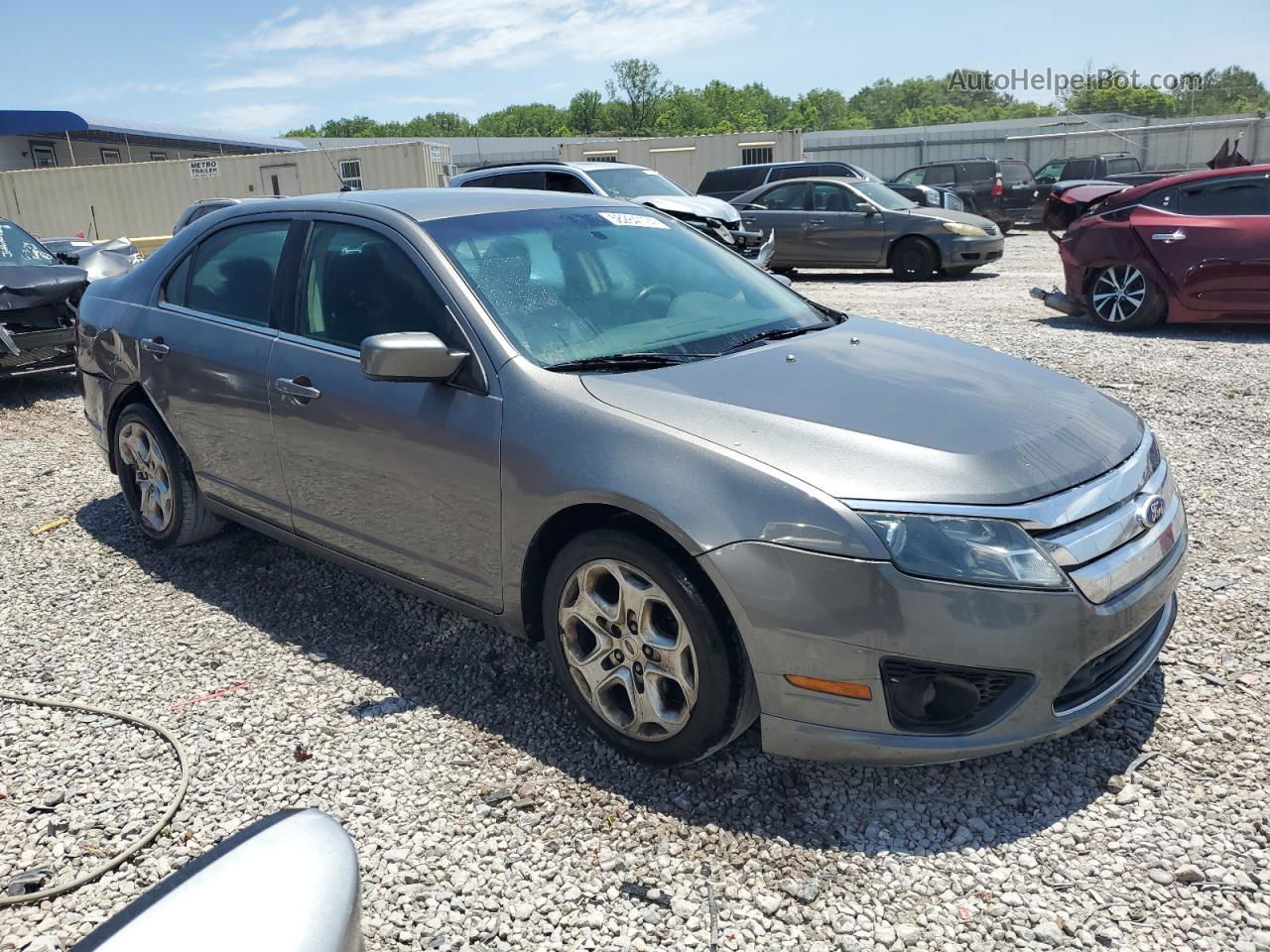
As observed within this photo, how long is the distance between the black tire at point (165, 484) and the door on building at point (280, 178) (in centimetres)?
2379

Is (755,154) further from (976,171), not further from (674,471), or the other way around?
(674,471)

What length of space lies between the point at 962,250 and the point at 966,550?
1304 centimetres

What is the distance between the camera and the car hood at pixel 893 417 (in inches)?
101

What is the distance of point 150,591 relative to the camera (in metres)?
4.44

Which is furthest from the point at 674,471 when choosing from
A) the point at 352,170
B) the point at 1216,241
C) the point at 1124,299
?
the point at 352,170

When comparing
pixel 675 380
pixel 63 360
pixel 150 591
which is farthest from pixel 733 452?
pixel 63 360

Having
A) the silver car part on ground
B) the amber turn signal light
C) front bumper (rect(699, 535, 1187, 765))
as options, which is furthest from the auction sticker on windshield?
the silver car part on ground

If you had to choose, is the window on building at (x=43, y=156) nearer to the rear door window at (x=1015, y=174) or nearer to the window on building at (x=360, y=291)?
the rear door window at (x=1015, y=174)

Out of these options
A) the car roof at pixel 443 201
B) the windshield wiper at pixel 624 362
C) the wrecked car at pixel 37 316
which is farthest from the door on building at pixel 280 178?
the windshield wiper at pixel 624 362

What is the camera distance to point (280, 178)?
2692 centimetres

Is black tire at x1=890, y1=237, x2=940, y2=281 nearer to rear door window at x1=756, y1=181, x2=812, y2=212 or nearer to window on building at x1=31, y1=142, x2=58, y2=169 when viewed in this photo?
rear door window at x1=756, y1=181, x2=812, y2=212

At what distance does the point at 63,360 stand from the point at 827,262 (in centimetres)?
1078

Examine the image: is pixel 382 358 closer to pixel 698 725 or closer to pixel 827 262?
pixel 698 725

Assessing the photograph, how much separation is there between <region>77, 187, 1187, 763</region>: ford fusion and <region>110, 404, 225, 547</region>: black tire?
207 millimetres
